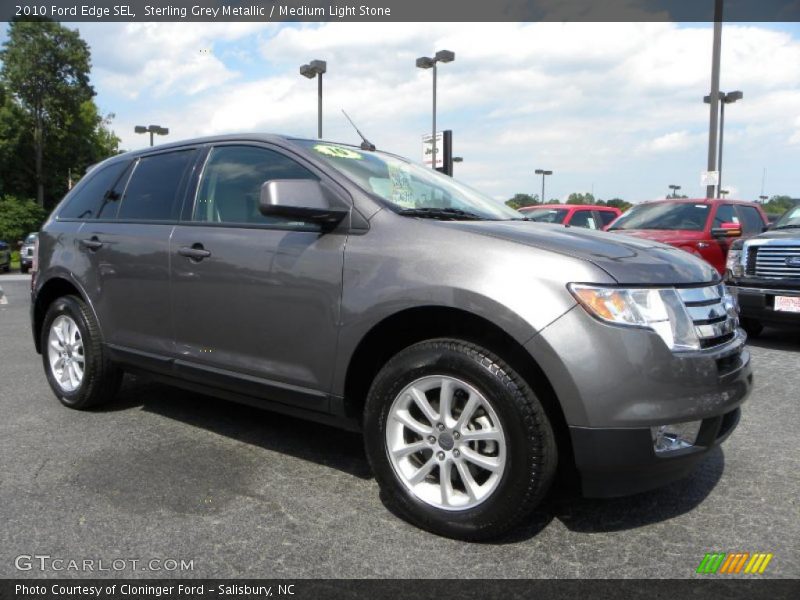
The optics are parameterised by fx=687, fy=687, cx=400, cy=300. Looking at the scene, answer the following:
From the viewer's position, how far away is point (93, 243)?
4312 mm

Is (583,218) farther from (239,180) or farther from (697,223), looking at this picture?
(239,180)

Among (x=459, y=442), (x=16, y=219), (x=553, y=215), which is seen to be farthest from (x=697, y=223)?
(x=16, y=219)

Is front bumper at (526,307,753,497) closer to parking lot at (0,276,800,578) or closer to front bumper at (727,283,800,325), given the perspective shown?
parking lot at (0,276,800,578)

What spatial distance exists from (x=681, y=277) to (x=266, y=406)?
2.01m

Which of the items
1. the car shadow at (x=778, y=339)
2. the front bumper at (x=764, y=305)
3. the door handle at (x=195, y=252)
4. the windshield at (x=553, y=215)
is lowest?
the car shadow at (x=778, y=339)

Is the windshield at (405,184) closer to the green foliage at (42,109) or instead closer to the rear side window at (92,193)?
the rear side window at (92,193)

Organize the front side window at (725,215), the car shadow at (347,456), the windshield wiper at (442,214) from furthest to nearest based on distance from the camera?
1. the front side window at (725,215)
2. the windshield wiper at (442,214)
3. the car shadow at (347,456)

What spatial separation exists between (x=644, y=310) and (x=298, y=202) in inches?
58.6

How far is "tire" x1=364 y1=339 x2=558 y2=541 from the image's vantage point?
8.27 ft

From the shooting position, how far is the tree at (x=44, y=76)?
45656 millimetres

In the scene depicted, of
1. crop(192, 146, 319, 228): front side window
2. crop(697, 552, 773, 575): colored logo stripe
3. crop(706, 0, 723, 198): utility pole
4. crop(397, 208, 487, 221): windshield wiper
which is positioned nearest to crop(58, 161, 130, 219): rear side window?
crop(192, 146, 319, 228): front side window

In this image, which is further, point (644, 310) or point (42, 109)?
point (42, 109)

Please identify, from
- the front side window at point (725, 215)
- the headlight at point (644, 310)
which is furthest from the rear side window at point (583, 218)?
the headlight at point (644, 310)

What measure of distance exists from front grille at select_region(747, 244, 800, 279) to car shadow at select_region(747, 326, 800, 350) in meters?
0.53
